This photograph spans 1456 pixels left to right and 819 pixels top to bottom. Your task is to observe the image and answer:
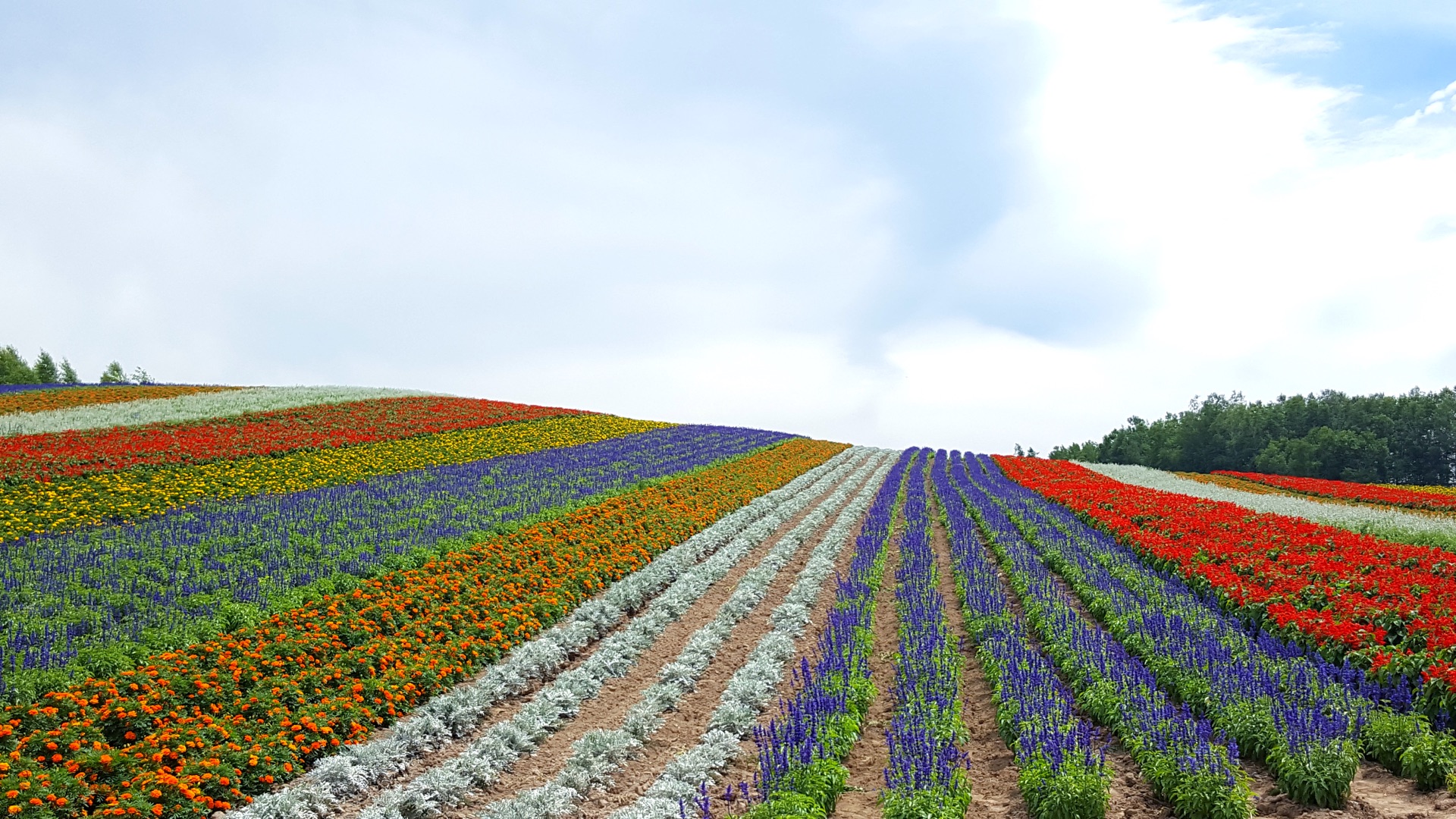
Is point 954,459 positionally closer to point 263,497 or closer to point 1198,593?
point 1198,593

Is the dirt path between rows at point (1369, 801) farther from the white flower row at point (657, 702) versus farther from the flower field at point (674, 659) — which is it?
the white flower row at point (657, 702)

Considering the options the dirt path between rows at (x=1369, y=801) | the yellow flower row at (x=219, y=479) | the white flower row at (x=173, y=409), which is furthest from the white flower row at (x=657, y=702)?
the white flower row at (x=173, y=409)

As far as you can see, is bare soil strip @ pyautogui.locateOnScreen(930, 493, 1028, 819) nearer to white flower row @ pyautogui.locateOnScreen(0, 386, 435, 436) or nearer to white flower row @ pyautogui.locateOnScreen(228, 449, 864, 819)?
white flower row @ pyautogui.locateOnScreen(228, 449, 864, 819)

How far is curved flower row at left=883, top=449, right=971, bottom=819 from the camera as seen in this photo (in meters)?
6.28

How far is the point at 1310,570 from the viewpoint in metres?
12.5

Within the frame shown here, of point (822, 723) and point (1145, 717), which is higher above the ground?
point (1145, 717)

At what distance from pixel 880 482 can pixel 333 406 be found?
2570 centimetres

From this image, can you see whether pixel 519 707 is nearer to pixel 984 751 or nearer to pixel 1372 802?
pixel 984 751

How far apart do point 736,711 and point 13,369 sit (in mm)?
85110

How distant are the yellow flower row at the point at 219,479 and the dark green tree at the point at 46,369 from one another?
66517mm

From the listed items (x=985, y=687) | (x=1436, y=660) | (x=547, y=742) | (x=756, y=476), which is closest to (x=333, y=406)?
(x=756, y=476)

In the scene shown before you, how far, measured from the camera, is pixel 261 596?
10.8m

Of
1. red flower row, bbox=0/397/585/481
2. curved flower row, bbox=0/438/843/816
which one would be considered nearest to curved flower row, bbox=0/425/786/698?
curved flower row, bbox=0/438/843/816

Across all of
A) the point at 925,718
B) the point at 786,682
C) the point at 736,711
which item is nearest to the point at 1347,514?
the point at 786,682
